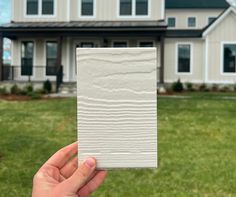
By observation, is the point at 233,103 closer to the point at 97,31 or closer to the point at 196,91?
the point at 196,91

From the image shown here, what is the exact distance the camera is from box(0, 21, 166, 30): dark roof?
2056 cm

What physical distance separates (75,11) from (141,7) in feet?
12.8

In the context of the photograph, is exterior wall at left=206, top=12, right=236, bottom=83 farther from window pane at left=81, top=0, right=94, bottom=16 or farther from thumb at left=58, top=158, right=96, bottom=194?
thumb at left=58, top=158, right=96, bottom=194

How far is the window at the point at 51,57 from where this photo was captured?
2217 centimetres

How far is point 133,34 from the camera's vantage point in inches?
808

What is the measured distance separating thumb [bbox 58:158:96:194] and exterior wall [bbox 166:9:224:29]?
118 feet

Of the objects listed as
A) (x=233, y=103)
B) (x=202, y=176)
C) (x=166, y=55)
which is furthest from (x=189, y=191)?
(x=166, y=55)

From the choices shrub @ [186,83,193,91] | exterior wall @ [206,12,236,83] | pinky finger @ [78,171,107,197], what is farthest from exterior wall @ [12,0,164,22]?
pinky finger @ [78,171,107,197]

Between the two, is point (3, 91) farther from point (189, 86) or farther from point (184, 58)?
point (184, 58)

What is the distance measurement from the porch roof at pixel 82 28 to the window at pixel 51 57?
3.66 ft

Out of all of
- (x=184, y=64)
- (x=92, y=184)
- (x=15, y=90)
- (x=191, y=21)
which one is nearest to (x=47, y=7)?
(x=15, y=90)

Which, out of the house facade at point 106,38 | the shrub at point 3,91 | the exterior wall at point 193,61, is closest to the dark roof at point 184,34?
the house facade at point 106,38

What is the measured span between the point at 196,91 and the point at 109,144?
1938cm

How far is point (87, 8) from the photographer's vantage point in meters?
22.4
